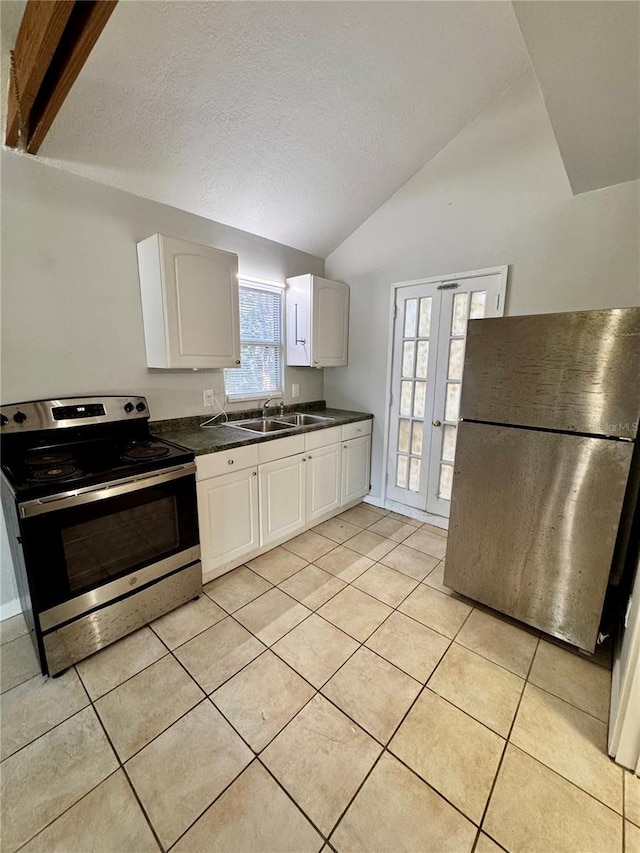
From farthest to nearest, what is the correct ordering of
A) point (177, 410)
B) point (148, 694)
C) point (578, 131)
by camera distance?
point (177, 410)
point (578, 131)
point (148, 694)

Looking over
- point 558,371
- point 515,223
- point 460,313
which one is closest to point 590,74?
point 515,223

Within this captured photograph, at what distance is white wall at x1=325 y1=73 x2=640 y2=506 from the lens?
82.0 inches

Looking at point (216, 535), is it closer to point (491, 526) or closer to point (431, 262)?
point (491, 526)

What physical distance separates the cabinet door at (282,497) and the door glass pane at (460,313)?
5.17 feet

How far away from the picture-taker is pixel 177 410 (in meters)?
2.57

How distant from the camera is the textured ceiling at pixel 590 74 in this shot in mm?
1180

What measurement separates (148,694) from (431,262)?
328 cm

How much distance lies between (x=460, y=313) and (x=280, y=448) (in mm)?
1758

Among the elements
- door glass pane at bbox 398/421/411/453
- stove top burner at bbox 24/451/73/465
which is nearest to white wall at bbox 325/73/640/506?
door glass pane at bbox 398/421/411/453

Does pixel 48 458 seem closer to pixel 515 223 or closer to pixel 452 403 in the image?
pixel 452 403

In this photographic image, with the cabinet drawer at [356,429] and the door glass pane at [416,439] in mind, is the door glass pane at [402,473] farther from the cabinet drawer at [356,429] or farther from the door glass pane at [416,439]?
the cabinet drawer at [356,429]

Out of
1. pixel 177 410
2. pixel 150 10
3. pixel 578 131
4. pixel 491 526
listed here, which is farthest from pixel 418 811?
pixel 150 10

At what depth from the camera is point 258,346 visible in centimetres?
310

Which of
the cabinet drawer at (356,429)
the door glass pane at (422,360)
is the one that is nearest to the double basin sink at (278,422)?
the cabinet drawer at (356,429)
